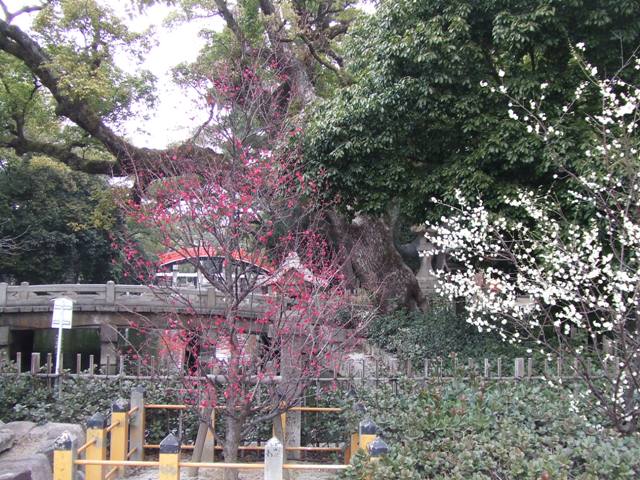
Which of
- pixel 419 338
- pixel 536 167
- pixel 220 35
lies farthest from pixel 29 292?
pixel 536 167

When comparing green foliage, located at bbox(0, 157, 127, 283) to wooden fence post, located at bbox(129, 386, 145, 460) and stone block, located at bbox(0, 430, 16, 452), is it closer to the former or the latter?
wooden fence post, located at bbox(129, 386, 145, 460)

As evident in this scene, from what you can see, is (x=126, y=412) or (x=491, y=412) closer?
(x=491, y=412)

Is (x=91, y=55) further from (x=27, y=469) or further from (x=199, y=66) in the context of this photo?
(x=27, y=469)

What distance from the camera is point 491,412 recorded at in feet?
19.5

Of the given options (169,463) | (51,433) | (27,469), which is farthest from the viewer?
(51,433)

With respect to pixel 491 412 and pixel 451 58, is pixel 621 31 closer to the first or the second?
pixel 451 58

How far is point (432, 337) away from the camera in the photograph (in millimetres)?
14031

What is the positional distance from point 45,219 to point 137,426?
77.6 feet

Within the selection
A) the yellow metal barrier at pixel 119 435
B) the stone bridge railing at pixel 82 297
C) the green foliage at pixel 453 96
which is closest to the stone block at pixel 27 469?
the yellow metal barrier at pixel 119 435

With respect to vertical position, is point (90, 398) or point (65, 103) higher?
point (65, 103)

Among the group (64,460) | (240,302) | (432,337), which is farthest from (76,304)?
(64,460)

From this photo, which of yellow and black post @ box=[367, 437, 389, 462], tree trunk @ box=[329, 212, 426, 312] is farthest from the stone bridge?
yellow and black post @ box=[367, 437, 389, 462]

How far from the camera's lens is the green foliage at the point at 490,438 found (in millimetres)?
4648

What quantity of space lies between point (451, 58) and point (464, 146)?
2199mm
